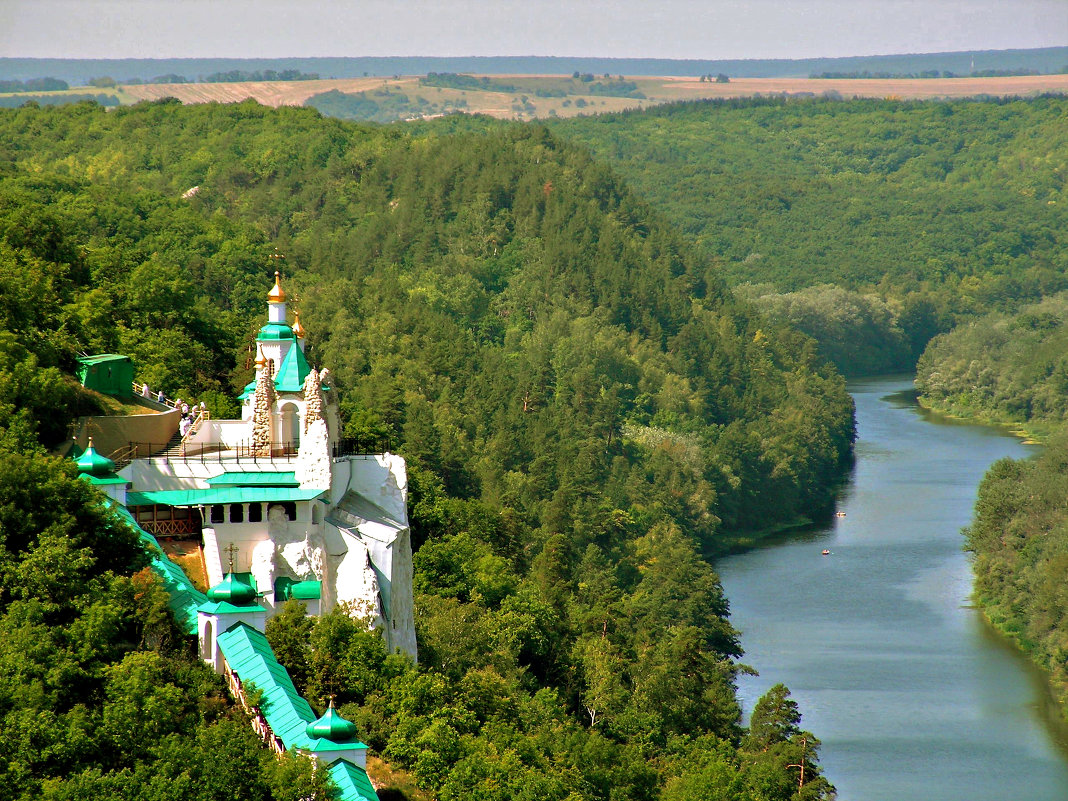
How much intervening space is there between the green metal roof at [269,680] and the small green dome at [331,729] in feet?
1.12

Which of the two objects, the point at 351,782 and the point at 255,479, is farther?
the point at 255,479

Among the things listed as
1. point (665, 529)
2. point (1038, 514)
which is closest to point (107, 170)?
point (665, 529)

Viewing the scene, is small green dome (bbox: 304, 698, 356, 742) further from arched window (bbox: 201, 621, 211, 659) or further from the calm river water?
the calm river water

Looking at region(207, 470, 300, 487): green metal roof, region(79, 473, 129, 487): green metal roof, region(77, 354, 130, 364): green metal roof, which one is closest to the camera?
region(79, 473, 129, 487): green metal roof

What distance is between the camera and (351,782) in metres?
30.4

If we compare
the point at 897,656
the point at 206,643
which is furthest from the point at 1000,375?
the point at 206,643

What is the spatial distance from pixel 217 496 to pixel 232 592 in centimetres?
369

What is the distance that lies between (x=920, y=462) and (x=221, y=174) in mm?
53585

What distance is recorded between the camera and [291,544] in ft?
125

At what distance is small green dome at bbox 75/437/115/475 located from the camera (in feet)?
123

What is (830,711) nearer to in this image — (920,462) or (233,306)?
(233,306)

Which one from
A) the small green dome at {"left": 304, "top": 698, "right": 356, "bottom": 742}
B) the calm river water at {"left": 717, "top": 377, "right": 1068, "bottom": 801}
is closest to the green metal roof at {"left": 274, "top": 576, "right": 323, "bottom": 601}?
the small green dome at {"left": 304, "top": 698, "right": 356, "bottom": 742}

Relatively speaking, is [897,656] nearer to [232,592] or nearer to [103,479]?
[103,479]

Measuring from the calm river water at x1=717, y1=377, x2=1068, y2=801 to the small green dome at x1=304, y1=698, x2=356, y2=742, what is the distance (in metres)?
24.7
